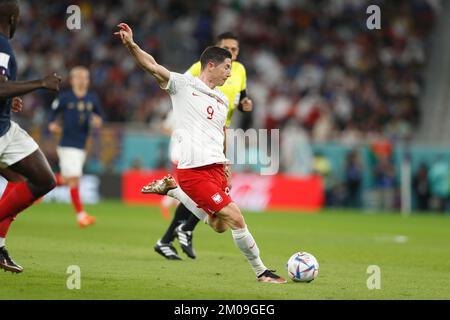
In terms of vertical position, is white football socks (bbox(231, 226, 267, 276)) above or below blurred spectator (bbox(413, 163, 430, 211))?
below

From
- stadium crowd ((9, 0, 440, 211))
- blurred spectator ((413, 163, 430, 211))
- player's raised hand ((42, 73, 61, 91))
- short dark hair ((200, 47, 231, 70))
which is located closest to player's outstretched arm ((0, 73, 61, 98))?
player's raised hand ((42, 73, 61, 91))

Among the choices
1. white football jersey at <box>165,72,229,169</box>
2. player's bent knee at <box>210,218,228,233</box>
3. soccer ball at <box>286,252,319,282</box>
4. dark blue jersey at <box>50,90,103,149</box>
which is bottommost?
soccer ball at <box>286,252,319,282</box>

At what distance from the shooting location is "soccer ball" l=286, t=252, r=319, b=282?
9.59 meters

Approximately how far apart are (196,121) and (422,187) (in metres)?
18.7

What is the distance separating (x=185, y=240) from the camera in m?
12.1

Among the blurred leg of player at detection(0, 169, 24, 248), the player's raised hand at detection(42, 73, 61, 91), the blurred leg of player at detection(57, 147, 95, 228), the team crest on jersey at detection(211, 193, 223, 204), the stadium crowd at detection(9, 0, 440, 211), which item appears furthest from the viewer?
the stadium crowd at detection(9, 0, 440, 211)

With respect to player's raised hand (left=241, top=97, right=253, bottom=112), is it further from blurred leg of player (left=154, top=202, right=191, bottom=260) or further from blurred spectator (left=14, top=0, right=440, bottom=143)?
blurred spectator (left=14, top=0, right=440, bottom=143)

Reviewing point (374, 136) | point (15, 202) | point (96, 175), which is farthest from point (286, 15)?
point (15, 202)

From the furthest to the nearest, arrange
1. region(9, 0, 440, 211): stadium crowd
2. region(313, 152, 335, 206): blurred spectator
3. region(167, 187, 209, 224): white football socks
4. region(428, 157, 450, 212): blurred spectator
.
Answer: region(9, 0, 440, 211): stadium crowd
region(313, 152, 335, 206): blurred spectator
region(428, 157, 450, 212): blurred spectator
region(167, 187, 209, 224): white football socks

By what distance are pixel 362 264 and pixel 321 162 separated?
1571 centimetres

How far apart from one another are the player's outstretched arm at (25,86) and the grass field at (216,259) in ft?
6.07

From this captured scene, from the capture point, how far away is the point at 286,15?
32.7 meters

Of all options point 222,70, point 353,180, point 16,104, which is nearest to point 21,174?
point 16,104

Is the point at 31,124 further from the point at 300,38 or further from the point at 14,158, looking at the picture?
the point at 14,158
